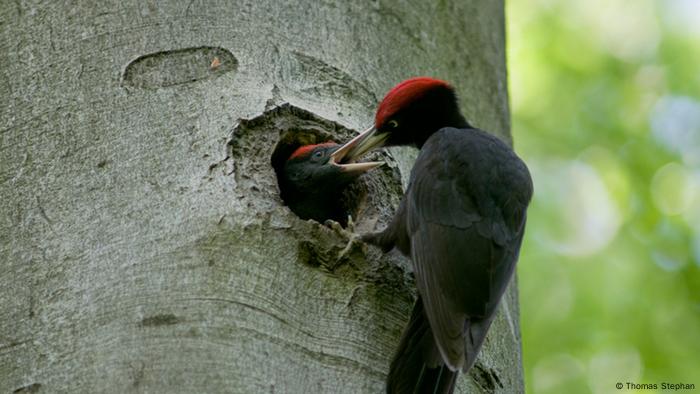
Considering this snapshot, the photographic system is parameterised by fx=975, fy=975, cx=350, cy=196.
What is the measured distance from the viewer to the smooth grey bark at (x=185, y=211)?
8.81ft

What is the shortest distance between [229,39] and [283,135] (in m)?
0.40

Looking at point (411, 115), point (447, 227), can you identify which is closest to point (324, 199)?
point (411, 115)

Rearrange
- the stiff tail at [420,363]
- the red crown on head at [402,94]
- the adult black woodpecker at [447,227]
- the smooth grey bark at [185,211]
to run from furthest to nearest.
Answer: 1. the red crown on head at [402,94]
2. the adult black woodpecker at [447,227]
3. the stiff tail at [420,363]
4. the smooth grey bark at [185,211]

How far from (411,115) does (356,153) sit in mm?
389

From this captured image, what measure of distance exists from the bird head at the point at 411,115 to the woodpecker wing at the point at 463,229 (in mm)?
167

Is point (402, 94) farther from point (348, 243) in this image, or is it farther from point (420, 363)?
point (420, 363)

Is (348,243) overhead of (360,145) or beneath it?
beneath

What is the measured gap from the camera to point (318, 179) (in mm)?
4598

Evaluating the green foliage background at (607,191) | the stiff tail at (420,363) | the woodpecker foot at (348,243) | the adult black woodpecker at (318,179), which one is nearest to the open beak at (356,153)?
the adult black woodpecker at (318,179)

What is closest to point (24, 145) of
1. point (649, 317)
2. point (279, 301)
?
point (279, 301)

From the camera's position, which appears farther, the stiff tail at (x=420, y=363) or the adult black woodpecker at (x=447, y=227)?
the adult black woodpecker at (x=447, y=227)

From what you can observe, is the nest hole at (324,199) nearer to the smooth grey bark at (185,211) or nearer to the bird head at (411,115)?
the bird head at (411,115)

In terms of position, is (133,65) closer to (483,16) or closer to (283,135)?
(283,135)

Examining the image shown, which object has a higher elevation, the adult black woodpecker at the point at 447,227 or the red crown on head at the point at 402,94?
the red crown on head at the point at 402,94
